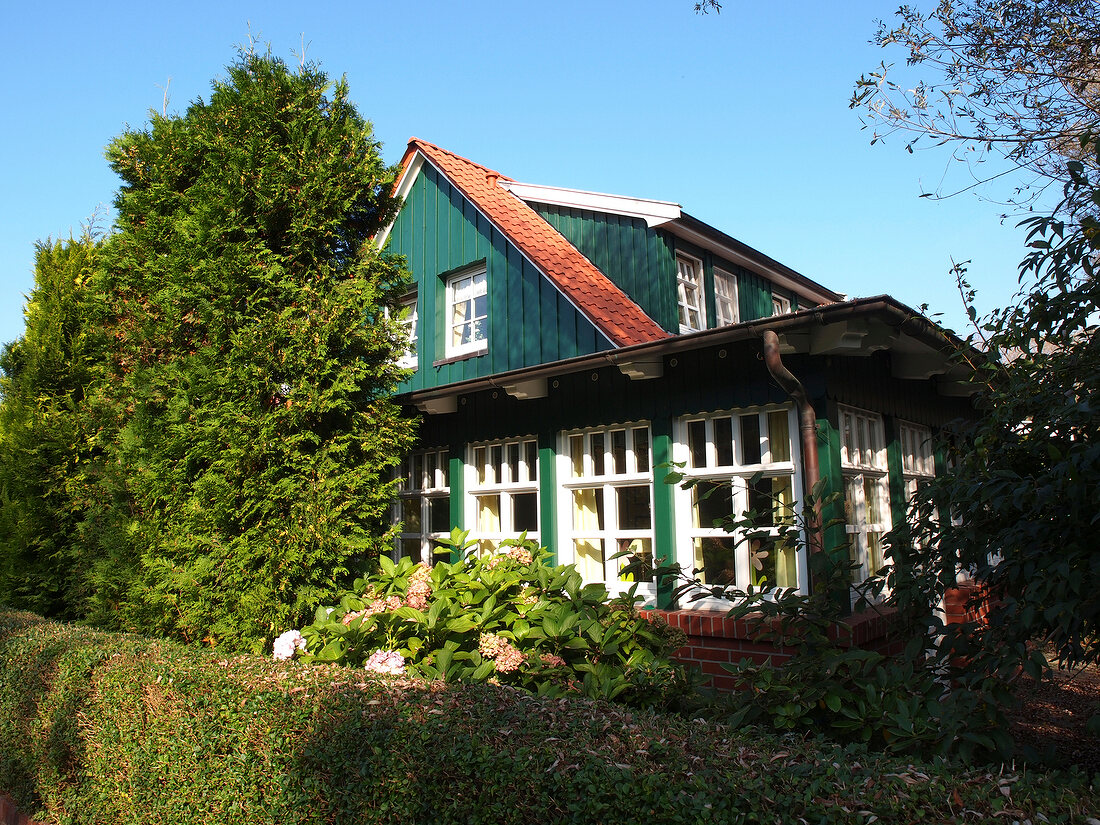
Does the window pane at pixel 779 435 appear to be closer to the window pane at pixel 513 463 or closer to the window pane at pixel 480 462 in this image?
the window pane at pixel 513 463

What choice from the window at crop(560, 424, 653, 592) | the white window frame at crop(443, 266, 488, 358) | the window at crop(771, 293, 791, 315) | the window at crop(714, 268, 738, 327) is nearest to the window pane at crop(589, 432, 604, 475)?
the window at crop(560, 424, 653, 592)

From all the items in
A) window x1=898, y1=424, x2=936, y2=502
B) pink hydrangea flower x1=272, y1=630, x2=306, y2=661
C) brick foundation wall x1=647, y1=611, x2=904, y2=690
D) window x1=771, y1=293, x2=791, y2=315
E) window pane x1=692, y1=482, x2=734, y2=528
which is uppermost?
window x1=771, y1=293, x2=791, y2=315

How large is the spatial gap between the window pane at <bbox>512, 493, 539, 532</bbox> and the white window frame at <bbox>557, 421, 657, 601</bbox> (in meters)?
0.57

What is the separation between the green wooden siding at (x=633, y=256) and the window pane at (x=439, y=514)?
3.50 m

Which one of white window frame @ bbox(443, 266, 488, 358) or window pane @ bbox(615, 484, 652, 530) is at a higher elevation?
white window frame @ bbox(443, 266, 488, 358)

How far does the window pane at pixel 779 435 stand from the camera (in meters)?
6.29

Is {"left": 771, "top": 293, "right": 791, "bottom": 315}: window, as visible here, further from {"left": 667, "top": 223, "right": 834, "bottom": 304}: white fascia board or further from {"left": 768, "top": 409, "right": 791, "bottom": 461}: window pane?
{"left": 768, "top": 409, "right": 791, "bottom": 461}: window pane

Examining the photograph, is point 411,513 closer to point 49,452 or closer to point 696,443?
point 696,443

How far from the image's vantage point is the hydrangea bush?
4055 millimetres

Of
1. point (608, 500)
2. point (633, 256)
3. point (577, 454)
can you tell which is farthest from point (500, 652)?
point (633, 256)

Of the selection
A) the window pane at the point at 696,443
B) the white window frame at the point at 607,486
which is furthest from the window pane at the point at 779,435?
the white window frame at the point at 607,486

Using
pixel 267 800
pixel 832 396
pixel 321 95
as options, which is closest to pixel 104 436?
pixel 321 95

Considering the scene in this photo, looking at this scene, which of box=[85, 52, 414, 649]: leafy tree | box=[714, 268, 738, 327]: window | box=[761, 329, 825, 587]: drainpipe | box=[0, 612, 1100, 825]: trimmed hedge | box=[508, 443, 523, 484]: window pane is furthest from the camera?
box=[714, 268, 738, 327]: window

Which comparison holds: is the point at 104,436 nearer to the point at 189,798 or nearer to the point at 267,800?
the point at 189,798
